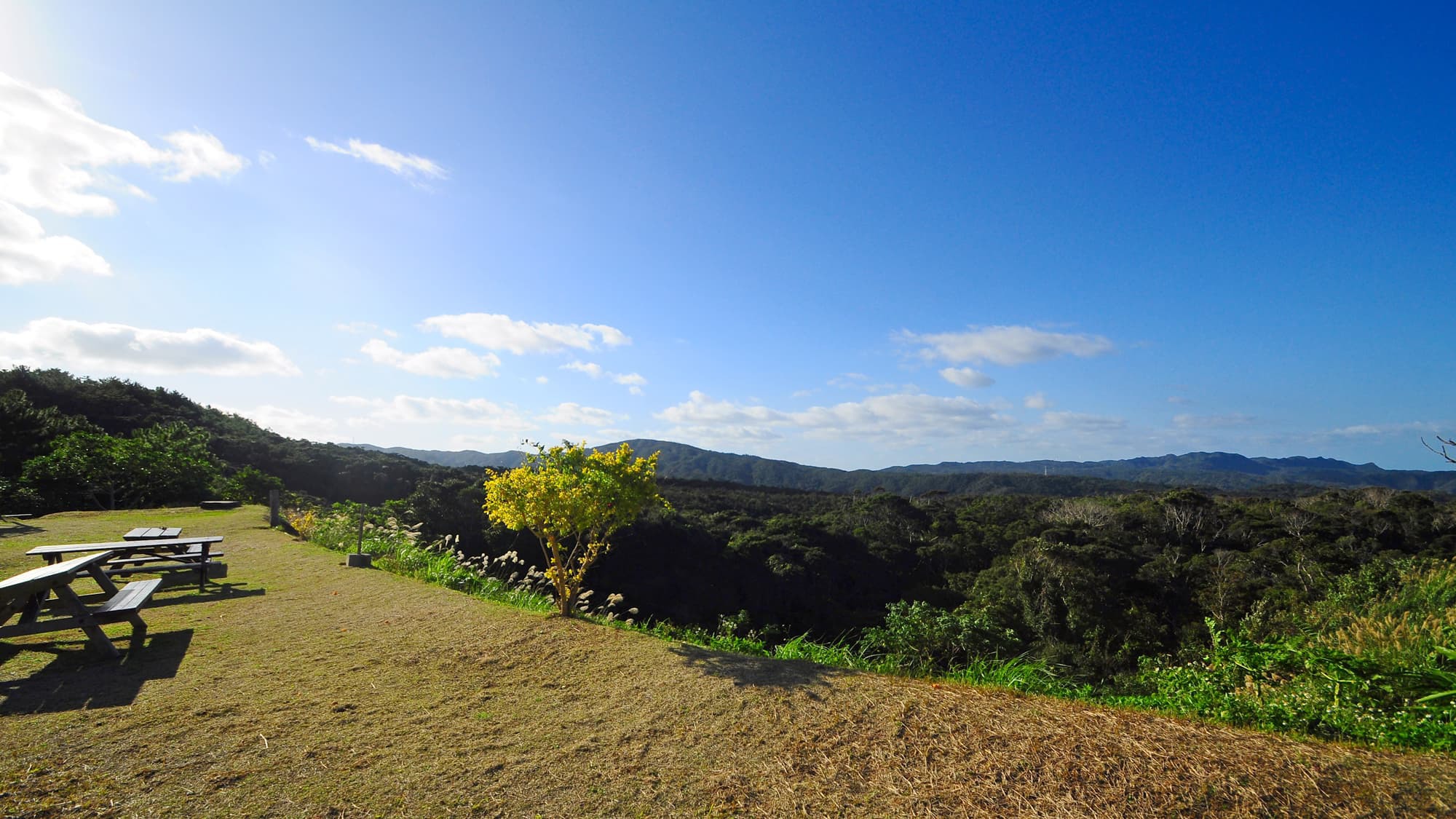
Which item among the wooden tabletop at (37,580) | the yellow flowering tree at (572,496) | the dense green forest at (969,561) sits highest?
the yellow flowering tree at (572,496)

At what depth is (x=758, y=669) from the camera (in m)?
5.04

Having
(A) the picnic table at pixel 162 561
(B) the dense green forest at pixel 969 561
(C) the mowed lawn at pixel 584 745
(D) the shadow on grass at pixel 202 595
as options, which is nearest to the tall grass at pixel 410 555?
(B) the dense green forest at pixel 969 561

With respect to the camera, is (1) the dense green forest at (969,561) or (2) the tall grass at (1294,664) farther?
(1) the dense green forest at (969,561)

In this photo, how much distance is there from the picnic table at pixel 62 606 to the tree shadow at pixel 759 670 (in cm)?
444

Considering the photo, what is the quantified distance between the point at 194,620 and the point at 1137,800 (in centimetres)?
797

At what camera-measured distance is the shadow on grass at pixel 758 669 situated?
470 centimetres

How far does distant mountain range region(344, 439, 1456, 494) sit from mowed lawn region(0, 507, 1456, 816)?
6375 centimetres

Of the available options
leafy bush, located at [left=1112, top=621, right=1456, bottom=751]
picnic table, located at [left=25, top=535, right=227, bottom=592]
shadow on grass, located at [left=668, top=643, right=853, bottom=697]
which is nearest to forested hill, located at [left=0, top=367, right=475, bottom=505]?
picnic table, located at [left=25, top=535, right=227, bottom=592]

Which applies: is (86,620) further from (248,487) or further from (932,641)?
(248,487)

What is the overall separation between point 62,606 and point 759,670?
558 cm

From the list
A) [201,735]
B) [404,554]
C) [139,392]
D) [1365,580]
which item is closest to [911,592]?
[1365,580]

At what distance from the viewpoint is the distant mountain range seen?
296ft

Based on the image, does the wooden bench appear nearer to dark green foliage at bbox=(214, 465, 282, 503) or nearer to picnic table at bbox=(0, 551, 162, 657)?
picnic table at bbox=(0, 551, 162, 657)

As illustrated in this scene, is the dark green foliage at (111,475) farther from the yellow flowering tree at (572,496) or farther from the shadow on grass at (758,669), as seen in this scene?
the shadow on grass at (758,669)
